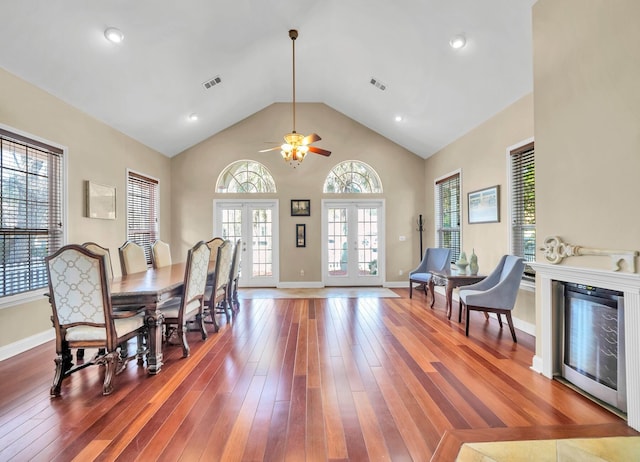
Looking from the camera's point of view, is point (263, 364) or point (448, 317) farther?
point (448, 317)

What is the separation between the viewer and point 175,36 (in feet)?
11.6

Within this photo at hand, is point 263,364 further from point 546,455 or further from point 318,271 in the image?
point 318,271

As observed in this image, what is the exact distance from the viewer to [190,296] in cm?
303

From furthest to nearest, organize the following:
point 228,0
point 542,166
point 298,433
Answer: point 228,0 < point 542,166 < point 298,433

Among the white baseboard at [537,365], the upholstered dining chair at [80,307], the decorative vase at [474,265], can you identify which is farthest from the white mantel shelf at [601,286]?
the upholstered dining chair at [80,307]

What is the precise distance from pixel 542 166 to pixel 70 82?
5.09 metres

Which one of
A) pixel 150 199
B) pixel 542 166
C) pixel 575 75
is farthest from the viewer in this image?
pixel 150 199

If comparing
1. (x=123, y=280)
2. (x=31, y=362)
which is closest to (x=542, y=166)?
(x=123, y=280)

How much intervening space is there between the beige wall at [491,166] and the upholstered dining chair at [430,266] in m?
0.41

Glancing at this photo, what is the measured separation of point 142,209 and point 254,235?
219 cm

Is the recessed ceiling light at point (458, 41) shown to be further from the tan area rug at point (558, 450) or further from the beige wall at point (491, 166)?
the tan area rug at point (558, 450)

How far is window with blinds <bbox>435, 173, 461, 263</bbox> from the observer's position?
210 inches

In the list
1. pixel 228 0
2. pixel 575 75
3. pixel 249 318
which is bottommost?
pixel 249 318

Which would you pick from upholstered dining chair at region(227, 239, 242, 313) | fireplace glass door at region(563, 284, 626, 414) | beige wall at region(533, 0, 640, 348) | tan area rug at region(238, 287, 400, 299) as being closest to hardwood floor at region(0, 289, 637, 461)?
fireplace glass door at region(563, 284, 626, 414)
